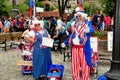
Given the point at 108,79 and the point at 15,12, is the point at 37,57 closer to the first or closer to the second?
the point at 108,79

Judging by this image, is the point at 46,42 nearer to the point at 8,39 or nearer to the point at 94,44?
the point at 94,44

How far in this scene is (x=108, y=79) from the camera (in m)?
5.27

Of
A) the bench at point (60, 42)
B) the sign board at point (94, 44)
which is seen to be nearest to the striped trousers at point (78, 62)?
the sign board at point (94, 44)

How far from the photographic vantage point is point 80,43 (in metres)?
8.06

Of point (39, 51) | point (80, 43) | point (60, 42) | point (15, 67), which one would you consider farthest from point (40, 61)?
point (60, 42)

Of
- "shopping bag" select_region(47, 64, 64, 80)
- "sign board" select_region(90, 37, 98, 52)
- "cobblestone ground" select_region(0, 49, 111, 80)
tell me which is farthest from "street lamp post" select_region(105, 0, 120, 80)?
"sign board" select_region(90, 37, 98, 52)

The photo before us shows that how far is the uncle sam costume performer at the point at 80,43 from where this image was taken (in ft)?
26.5

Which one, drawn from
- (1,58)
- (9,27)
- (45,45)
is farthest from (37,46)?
(9,27)

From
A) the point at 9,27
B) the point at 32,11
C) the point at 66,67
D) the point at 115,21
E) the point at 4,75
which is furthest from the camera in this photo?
the point at 9,27

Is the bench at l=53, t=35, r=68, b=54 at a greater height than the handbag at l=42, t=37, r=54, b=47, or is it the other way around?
the handbag at l=42, t=37, r=54, b=47

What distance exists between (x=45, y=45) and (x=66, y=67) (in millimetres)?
2864

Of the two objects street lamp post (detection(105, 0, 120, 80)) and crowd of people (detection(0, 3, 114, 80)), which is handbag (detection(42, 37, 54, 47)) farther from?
street lamp post (detection(105, 0, 120, 80))

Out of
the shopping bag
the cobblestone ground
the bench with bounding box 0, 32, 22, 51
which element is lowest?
the cobblestone ground

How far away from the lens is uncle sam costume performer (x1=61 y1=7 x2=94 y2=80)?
26.5 ft
